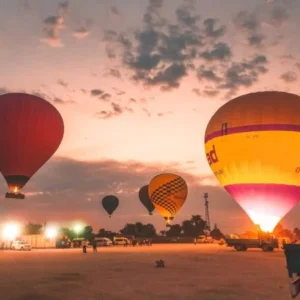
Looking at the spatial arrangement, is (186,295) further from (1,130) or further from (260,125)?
(1,130)

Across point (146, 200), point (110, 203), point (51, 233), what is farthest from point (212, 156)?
point (110, 203)

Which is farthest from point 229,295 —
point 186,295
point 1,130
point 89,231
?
point 89,231

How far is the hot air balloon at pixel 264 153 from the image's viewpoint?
3072 cm

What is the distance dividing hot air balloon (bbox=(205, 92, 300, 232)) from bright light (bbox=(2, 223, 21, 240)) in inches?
1972

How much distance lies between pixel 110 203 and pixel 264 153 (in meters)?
53.8

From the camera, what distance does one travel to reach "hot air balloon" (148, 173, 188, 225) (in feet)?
221

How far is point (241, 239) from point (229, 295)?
113 ft

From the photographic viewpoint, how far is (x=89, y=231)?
148375mm

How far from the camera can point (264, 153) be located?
3100 centimetres

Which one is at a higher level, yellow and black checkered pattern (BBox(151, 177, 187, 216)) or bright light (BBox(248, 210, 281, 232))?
yellow and black checkered pattern (BBox(151, 177, 187, 216))

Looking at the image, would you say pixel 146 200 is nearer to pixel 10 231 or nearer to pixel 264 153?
Result: pixel 10 231

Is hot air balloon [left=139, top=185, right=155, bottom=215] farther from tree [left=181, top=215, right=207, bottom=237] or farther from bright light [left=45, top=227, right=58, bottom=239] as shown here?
tree [left=181, top=215, right=207, bottom=237]

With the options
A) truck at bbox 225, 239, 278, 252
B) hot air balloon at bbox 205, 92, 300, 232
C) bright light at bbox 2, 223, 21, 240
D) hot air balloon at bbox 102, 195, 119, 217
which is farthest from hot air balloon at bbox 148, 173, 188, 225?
hot air balloon at bbox 205, 92, 300, 232

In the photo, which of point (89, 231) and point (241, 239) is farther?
point (89, 231)
